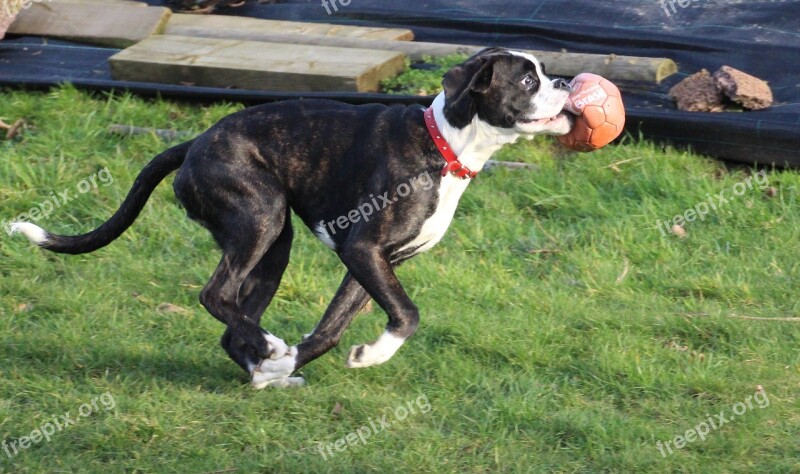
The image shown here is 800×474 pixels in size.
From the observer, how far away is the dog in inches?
188

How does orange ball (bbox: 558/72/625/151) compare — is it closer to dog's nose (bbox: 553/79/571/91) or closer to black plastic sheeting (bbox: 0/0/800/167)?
dog's nose (bbox: 553/79/571/91)

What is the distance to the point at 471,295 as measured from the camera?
5980 mm

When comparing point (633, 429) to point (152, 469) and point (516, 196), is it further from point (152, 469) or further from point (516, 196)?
point (516, 196)

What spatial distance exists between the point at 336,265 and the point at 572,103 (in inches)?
78.3

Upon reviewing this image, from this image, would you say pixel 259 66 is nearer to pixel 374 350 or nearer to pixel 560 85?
pixel 560 85

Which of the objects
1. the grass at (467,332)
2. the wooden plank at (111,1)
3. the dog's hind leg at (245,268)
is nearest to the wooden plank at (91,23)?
the wooden plank at (111,1)

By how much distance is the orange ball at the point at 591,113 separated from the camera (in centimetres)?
503

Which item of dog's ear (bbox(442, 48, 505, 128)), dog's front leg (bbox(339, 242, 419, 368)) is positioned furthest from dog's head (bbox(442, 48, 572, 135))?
dog's front leg (bbox(339, 242, 419, 368))

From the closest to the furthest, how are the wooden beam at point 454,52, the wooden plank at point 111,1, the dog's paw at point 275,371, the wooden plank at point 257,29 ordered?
the dog's paw at point 275,371, the wooden beam at point 454,52, the wooden plank at point 257,29, the wooden plank at point 111,1

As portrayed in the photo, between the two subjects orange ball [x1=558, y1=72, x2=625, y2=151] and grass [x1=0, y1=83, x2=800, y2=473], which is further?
orange ball [x1=558, y1=72, x2=625, y2=151]

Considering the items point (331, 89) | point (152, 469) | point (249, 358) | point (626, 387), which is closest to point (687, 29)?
point (331, 89)

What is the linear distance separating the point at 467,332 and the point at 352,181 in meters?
1.07

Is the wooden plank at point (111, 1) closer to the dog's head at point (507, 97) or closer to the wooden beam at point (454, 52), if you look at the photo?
the wooden beam at point (454, 52)

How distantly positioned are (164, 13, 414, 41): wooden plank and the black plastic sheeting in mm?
184
